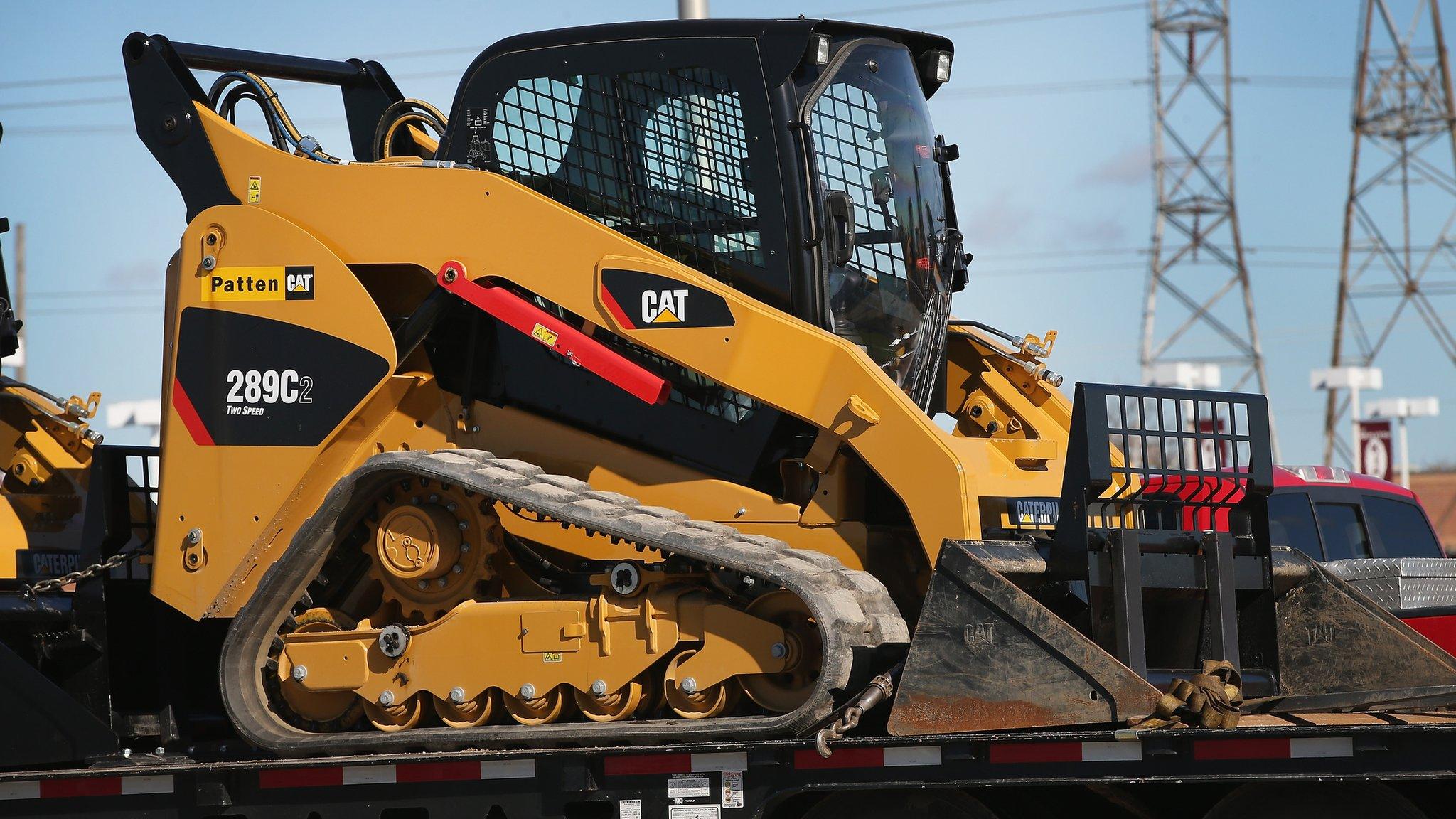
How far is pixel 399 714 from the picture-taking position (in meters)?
6.07

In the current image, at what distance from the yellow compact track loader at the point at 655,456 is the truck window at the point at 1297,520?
4369mm

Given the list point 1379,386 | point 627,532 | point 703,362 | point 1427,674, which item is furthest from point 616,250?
point 1379,386

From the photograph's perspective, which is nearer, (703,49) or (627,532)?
(627,532)

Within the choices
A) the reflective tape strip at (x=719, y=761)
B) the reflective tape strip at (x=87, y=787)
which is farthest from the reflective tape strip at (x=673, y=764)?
the reflective tape strip at (x=87, y=787)

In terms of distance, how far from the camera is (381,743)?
5.97m

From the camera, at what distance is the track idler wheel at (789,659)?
564 cm

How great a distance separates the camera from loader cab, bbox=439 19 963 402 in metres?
6.28

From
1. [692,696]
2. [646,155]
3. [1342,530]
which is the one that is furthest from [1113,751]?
[1342,530]

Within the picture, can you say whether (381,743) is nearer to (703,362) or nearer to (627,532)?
(627,532)

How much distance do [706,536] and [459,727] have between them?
1199 millimetres

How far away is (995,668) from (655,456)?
182 centimetres

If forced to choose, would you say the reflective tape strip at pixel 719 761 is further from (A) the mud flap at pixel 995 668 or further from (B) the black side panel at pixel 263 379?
(B) the black side panel at pixel 263 379

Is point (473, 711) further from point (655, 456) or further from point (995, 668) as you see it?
point (995, 668)

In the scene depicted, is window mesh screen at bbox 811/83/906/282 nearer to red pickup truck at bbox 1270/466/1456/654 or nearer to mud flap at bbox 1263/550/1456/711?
mud flap at bbox 1263/550/1456/711
